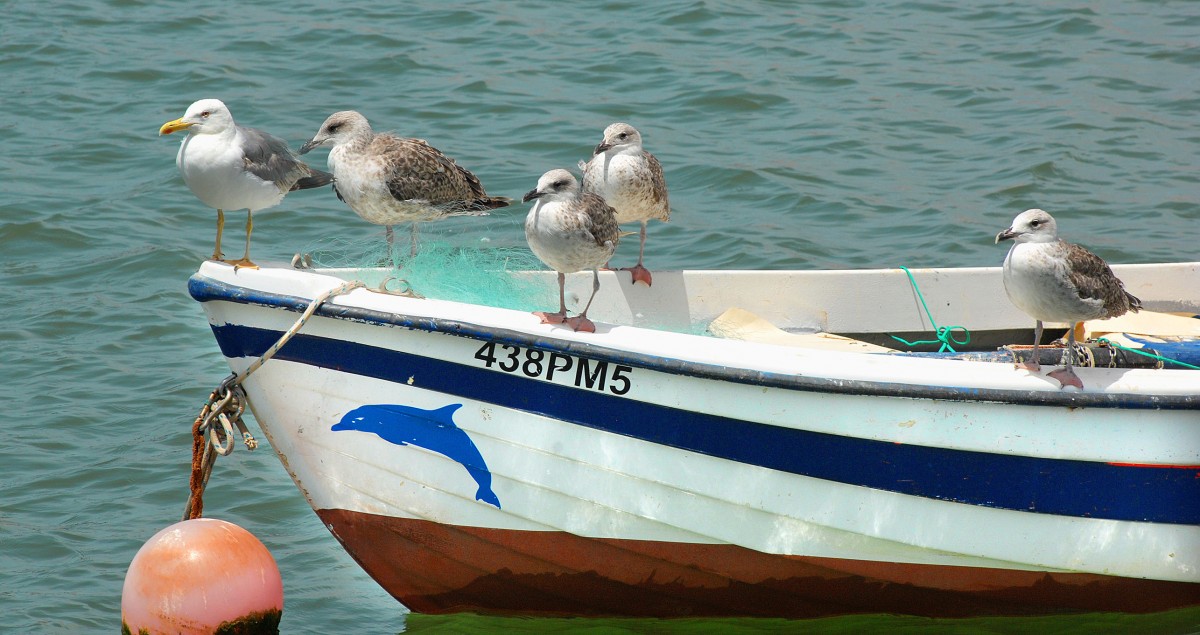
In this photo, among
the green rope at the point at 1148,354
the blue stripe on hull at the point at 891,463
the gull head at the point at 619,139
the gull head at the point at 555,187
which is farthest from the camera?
the gull head at the point at 619,139

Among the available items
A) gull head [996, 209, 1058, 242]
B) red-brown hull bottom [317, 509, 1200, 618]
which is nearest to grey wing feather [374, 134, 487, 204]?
red-brown hull bottom [317, 509, 1200, 618]

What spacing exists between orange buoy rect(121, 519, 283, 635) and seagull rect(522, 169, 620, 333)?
53.1 inches

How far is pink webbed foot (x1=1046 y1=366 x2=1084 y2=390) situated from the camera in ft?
14.3

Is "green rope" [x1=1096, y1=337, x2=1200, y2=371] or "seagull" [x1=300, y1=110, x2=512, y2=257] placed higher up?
"seagull" [x1=300, y1=110, x2=512, y2=257]

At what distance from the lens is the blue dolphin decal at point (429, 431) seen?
4.80m

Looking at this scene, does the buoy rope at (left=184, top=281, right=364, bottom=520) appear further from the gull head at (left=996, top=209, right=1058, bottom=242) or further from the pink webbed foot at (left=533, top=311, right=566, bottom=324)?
the gull head at (left=996, top=209, right=1058, bottom=242)

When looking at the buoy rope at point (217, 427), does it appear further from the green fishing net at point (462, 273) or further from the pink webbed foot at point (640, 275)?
the pink webbed foot at point (640, 275)

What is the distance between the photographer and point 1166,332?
6066mm

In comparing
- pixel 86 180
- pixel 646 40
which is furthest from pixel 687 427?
pixel 646 40

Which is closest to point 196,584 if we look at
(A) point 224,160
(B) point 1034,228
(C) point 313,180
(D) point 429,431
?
(D) point 429,431

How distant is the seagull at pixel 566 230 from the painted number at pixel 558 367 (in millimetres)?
123

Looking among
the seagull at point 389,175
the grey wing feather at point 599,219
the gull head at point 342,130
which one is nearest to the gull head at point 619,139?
the seagull at point 389,175

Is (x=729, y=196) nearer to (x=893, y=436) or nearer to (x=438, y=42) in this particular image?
(x=438, y=42)

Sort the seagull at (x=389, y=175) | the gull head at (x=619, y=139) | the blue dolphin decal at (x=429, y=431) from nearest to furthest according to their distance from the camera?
the blue dolphin decal at (x=429, y=431)
the seagull at (x=389, y=175)
the gull head at (x=619, y=139)
